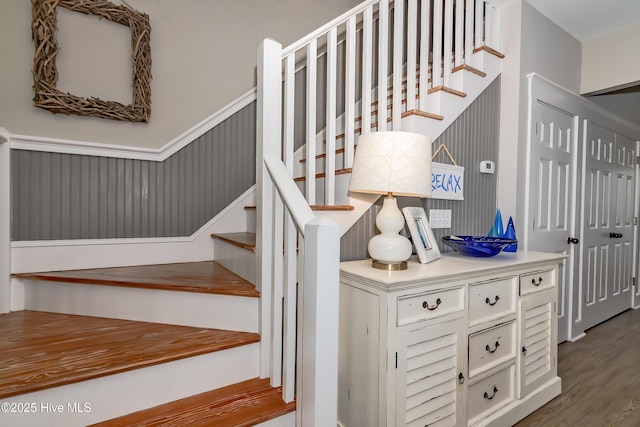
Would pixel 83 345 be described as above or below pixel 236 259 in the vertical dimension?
below

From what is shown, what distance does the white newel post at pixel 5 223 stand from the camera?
5.23 feet

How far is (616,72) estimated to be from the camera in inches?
103

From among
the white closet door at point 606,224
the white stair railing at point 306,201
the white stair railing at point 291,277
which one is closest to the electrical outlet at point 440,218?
the white stair railing at point 306,201

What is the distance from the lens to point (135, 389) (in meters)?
1.15

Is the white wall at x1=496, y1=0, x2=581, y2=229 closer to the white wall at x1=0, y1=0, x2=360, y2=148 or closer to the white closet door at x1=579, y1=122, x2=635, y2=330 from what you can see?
the white closet door at x1=579, y1=122, x2=635, y2=330

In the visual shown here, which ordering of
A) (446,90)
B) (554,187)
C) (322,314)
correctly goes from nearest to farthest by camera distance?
1. (322,314)
2. (446,90)
3. (554,187)

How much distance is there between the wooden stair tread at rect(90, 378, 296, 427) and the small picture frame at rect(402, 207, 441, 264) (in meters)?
0.87

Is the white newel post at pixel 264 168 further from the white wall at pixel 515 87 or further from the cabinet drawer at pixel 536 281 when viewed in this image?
the white wall at pixel 515 87

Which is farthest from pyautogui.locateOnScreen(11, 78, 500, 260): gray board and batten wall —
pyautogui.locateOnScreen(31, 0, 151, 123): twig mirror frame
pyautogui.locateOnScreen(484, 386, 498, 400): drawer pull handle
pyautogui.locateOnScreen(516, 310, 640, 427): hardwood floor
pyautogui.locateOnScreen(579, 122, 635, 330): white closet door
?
pyautogui.locateOnScreen(579, 122, 635, 330): white closet door

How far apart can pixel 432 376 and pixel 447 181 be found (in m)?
1.09

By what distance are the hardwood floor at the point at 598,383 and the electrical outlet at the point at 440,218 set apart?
1.09 m

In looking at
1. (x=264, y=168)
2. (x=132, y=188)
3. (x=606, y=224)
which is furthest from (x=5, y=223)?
(x=606, y=224)

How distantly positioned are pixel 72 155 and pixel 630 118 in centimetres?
494

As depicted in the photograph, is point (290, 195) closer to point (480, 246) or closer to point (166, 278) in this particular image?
point (166, 278)
